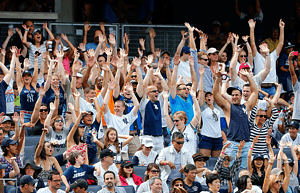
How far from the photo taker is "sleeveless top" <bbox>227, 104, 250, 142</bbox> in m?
10.2

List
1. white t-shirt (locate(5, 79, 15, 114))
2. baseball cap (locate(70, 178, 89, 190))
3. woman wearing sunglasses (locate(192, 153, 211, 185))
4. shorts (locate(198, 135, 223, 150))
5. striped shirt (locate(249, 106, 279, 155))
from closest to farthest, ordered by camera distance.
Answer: baseball cap (locate(70, 178, 89, 190)) → woman wearing sunglasses (locate(192, 153, 211, 185)) → striped shirt (locate(249, 106, 279, 155)) → shorts (locate(198, 135, 223, 150)) → white t-shirt (locate(5, 79, 15, 114))

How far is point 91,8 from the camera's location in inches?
630

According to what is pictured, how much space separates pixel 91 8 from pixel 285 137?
6754mm

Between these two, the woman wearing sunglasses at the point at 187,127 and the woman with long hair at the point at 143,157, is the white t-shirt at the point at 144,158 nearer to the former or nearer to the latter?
the woman with long hair at the point at 143,157

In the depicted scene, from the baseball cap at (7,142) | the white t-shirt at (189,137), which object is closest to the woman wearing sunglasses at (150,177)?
the white t-shirt at (189,137)

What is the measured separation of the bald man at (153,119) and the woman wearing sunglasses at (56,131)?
1.41 metres

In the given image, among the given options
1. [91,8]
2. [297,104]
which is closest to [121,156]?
[297,104]

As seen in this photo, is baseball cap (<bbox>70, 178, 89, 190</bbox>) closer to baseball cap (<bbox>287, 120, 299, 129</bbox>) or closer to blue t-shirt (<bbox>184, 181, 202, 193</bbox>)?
blue t-shirt (<bbox>184, 181, 202, 193</bbox>)

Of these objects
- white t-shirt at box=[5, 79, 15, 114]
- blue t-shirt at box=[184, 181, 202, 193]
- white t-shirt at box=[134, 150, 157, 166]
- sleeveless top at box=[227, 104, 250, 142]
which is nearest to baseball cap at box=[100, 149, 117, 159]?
white t-shirt at box=[134, 150, 157, 166]

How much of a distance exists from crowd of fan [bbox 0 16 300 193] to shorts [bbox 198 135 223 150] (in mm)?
17

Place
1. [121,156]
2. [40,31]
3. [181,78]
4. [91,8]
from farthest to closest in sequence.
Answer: [91,8]
[40,31]
[181,78]
[121,156]

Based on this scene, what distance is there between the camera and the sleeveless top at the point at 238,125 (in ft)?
33.5

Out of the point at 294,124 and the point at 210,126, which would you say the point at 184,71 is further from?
the point at 294,124

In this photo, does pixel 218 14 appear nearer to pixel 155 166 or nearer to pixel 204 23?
pixel 204 23
